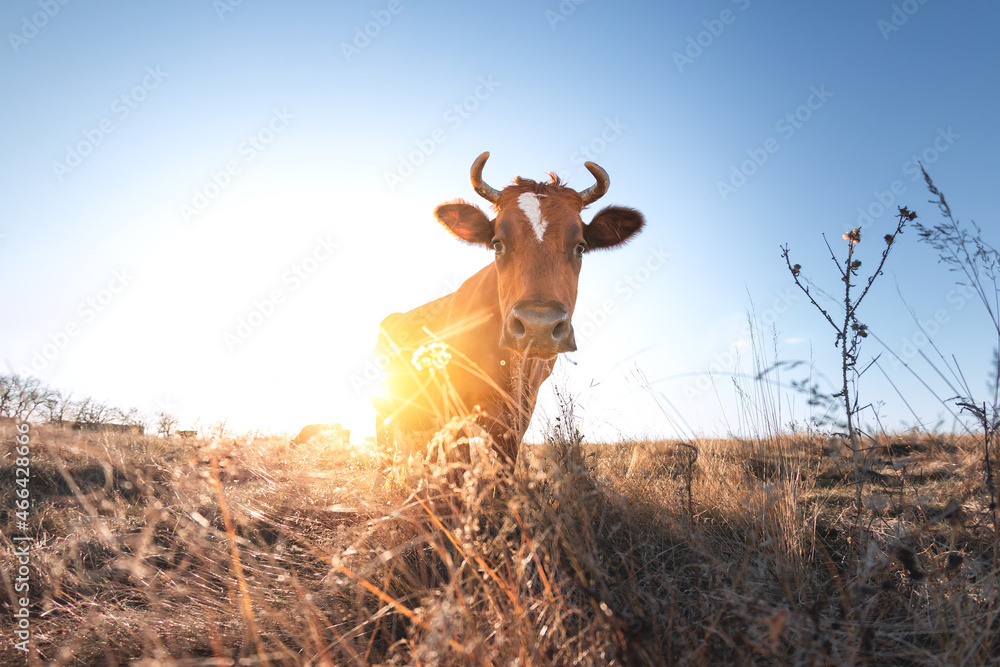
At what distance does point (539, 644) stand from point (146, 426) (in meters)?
11.8

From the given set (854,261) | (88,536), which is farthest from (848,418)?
(88,536)

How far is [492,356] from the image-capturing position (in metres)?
5.17

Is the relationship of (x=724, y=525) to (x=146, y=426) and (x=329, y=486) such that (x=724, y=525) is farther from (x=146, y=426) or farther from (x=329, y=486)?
(x=146, y=426)

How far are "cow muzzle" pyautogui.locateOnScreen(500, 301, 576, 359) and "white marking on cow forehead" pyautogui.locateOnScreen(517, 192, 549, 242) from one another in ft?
3.59

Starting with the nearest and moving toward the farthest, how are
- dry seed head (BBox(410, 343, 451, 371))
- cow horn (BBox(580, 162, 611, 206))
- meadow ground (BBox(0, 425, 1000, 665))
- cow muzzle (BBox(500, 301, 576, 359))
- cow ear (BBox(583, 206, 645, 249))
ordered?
meadow ground (BBox(0, 425, 1000, 665)), dry seed head (BBox(410, 343, 451, 371)), cow muzzle (BBox(500, 301, 576, 359)), cow horn (BBox(580, 162, 611, 206)), cow ear (BBox(583, 206, 645, 249))

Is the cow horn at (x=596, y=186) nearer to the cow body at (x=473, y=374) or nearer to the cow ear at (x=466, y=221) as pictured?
the cow ear at (x=466, y=221)

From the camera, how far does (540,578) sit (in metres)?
2.21

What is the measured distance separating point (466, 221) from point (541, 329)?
2539 mm

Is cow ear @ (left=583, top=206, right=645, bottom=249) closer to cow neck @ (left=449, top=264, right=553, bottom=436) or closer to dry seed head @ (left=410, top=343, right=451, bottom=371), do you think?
cow neck @ (left=449, top=264, right=553, bottom=436)

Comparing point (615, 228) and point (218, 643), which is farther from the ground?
point (615, 228)

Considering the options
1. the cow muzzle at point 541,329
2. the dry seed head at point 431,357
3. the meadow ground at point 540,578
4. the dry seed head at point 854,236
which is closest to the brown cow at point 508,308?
the cow muzzle at point 541,329

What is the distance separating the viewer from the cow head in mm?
3732

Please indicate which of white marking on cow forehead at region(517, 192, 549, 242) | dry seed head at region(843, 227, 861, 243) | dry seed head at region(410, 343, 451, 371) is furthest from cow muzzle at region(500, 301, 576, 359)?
dry seed head at region(843, 227, 861, 243)

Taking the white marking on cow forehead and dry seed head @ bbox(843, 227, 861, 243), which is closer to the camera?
dry seed head @ bbox(843, 227, 861, 243)
